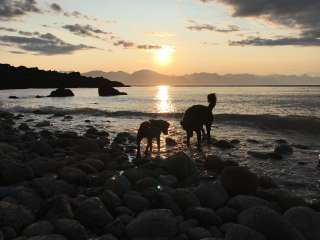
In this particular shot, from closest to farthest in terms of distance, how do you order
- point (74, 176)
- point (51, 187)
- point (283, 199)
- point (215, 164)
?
point (283, 199)
point (51, 187)
point (74, 176)
point (215, 164)

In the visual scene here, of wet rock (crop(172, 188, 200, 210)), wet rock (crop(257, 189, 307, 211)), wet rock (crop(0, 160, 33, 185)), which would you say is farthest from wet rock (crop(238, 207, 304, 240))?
wet rock (crop(0, 160, 33, 185))

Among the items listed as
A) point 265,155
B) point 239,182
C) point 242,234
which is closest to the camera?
point 242,234

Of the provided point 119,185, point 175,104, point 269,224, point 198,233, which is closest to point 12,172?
point 119,185

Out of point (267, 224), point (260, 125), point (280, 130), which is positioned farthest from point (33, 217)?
point (260, 125)

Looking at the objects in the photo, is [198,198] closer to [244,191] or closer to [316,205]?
[244,191]

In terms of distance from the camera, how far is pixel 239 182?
901 cm

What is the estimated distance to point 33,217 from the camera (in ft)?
23.2

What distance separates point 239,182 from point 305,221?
2.23m

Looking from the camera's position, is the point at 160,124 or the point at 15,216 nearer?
the point at 15,216

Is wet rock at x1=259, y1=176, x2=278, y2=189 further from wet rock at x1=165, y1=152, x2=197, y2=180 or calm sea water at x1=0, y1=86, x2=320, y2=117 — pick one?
calm sea water at x1=0, y1=86, x2=320, y2=117

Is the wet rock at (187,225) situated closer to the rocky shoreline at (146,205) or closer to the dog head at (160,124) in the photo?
the rocky shoreline at (146,205)

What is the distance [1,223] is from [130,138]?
477 inches

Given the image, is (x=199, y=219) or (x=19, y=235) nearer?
(x=19, y=235)

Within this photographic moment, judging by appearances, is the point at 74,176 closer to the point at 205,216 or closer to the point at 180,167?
the point at 180,167
